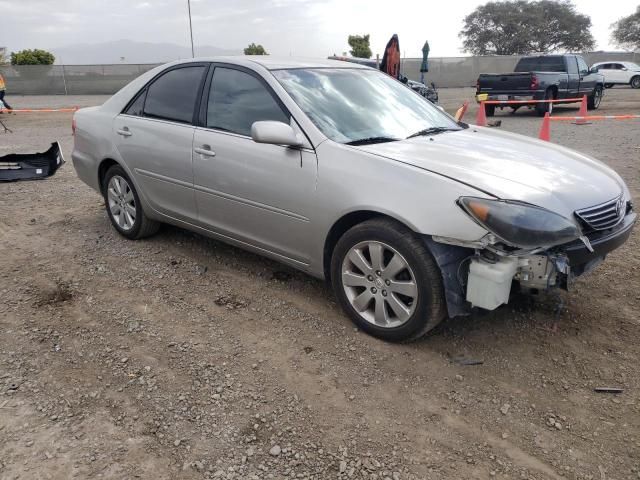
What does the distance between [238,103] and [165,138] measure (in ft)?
2.57

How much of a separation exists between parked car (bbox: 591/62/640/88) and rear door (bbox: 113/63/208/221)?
99.7ft

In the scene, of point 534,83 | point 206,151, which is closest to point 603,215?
point 206,151

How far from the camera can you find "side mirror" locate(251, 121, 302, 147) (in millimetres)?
3297

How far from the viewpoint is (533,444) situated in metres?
2.43

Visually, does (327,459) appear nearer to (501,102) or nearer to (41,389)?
(41,389)

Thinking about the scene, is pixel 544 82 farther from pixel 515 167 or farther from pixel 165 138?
pixel 165 138

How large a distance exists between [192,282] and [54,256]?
148 centimetres

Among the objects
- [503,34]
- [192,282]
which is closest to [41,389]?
[192,282]

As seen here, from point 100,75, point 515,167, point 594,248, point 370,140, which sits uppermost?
point 100,75

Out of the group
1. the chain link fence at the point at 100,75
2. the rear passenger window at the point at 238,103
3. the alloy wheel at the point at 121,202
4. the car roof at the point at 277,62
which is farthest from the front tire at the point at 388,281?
the chain link fence at the point at 100,75

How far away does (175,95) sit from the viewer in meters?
4.41

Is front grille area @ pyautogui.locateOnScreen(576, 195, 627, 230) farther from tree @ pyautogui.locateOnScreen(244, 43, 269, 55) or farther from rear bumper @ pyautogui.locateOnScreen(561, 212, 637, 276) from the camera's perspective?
tree @ pyautogui.locateOnScreen(244, 43, 269, 55)

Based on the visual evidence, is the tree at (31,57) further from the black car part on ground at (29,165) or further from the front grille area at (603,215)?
the front grille area at (603,215)

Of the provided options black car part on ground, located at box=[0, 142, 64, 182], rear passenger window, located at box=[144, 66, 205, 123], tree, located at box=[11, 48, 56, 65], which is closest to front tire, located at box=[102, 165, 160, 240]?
rear passenger window, located at box=[144, 66, 205, 123]
